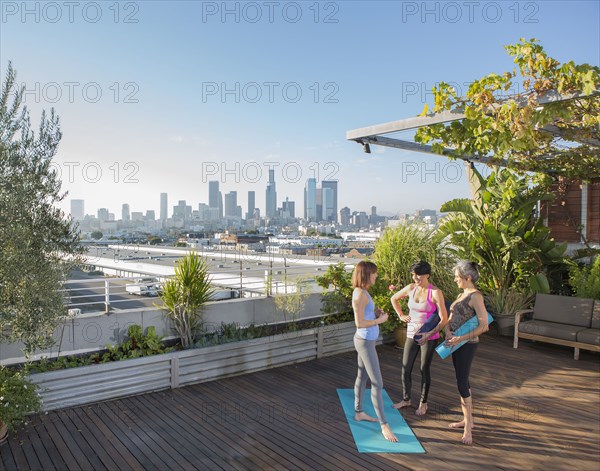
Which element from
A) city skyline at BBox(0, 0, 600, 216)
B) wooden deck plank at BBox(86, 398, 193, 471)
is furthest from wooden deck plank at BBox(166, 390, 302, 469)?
city skyline at BBox(0, 0, 600, 216)

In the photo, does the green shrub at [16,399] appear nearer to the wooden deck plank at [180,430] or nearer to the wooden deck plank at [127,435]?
the wooden deck plank at [127,435]

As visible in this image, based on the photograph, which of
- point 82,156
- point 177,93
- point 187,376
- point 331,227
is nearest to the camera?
point 187,376

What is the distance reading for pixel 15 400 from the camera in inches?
142

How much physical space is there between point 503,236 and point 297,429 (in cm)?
536

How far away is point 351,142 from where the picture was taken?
6.82m

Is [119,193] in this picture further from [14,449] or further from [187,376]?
[14,449]

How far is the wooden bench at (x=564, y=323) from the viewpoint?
19.8ft

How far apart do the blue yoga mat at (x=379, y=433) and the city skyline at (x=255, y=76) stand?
3310 mm

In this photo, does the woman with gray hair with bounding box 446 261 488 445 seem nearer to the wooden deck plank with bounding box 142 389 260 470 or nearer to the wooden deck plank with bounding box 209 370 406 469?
the wooden deck plank with bounding box 209 370 406 469

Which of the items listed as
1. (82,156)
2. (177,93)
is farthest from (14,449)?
(177,93)

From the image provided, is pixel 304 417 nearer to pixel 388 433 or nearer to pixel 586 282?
pixel 388 433

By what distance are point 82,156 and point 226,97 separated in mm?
2308

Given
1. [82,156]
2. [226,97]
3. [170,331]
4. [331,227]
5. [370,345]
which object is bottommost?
[170,331]

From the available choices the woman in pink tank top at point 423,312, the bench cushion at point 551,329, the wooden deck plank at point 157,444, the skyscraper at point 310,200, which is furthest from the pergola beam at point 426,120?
the skyscraper at point 310,200
